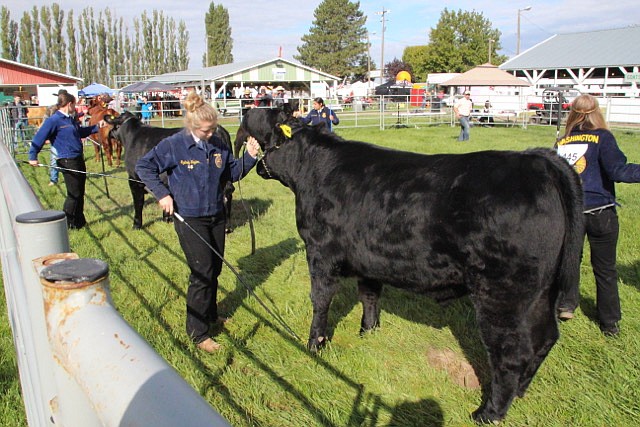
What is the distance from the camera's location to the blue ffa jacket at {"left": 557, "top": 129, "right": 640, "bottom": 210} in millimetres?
3980

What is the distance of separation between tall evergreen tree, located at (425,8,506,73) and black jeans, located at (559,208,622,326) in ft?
190

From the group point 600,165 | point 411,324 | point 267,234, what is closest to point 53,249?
point 411,324

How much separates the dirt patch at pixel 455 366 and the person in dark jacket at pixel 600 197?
0.91m

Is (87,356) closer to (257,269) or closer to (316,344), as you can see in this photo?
(316,344)

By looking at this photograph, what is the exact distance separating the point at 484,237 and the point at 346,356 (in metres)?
1.53

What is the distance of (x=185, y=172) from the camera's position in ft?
12.9

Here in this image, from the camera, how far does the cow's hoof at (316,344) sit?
13.1 ft

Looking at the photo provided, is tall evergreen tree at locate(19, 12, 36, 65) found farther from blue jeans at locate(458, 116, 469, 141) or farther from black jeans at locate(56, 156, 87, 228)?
black jeans at locate(56, 156, 87, 228)

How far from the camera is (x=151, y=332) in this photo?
13.8 feet

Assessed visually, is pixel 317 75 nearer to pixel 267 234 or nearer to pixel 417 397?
pixel 267 234

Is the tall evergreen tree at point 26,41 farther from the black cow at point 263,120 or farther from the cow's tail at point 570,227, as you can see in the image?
the cow's tail at point 570,227

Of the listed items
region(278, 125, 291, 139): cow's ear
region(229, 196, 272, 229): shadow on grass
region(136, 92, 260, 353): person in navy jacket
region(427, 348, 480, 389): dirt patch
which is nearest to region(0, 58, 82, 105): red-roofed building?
region(229, 196, 272, 229): shadow on grass

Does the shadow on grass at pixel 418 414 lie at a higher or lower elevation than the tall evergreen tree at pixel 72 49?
lower

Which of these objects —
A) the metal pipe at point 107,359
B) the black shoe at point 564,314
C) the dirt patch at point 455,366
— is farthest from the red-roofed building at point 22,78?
the metal pipe at point 107,359
